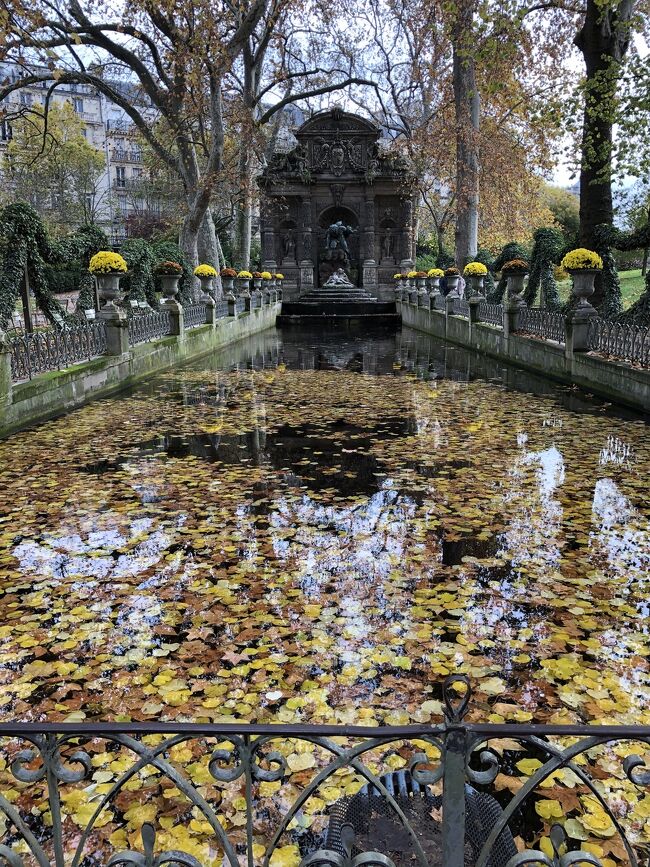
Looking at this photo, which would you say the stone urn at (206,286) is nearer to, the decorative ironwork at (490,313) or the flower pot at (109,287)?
the flower pot at (109,287)

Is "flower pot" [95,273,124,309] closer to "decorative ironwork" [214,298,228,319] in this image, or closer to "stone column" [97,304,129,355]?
"stone column" [97,304,129,355]

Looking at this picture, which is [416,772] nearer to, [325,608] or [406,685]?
[406,685]

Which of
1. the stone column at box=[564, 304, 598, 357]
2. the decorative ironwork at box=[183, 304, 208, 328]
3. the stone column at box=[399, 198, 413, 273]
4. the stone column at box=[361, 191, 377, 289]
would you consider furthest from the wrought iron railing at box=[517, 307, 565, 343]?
the stone column at box=[399, 198, 413, 273]

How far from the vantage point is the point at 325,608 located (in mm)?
4668

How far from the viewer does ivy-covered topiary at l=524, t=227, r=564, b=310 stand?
A: 19750 millimetres

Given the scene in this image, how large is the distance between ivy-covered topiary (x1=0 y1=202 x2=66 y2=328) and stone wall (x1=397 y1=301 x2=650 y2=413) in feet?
38.4

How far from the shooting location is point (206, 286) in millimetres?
22984

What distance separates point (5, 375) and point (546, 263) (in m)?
15.6

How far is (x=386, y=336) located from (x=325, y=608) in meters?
24.0

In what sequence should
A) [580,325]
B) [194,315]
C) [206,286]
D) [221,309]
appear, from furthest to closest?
[221,309] < [206,286] < [194,315] < [580,325]

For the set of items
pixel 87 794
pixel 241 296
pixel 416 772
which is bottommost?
pixel 87 794

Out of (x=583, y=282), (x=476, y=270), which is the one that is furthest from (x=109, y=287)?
(x=476, y=270)

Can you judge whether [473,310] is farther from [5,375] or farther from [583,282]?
[5,375]

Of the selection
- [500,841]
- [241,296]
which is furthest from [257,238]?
[500,841]
